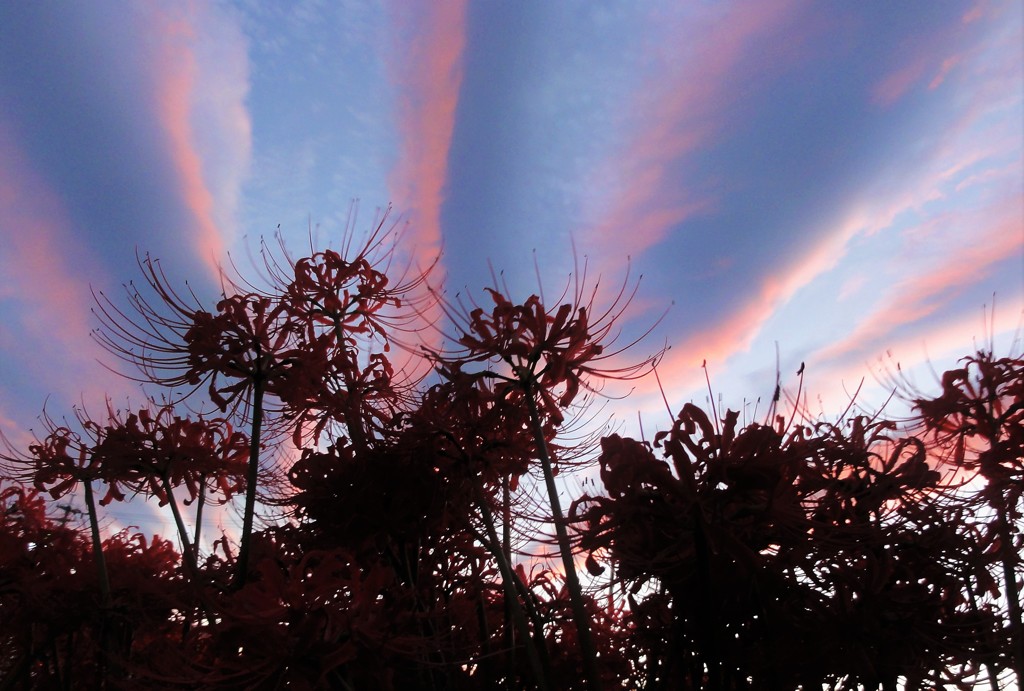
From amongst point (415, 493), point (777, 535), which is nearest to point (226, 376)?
point (415, 493)

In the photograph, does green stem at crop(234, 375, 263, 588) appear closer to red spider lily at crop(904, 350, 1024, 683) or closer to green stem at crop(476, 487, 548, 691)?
green stem at crop(476, 487, 548, 691)

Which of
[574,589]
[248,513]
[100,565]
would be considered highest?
[100,565]

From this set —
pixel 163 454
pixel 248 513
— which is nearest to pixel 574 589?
pixel 248 513

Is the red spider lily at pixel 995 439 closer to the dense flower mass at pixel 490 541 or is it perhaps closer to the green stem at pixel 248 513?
the dense flower mass at pixel 490 541

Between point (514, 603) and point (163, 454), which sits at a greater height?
point (163, 454)

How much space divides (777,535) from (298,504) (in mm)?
2723

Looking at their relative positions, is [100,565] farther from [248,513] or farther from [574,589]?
[574,589]

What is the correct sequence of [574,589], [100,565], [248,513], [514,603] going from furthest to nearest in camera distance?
[100,565], [514,603], [248,513], [574,589]

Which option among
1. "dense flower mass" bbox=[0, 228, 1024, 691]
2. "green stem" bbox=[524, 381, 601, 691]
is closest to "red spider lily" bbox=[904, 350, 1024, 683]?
"dense flower mass" bbox=[0, 228, 1024, 691]

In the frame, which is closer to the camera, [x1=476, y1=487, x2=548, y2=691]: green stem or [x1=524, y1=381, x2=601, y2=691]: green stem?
[x1=524, y1=381, x2=601, y2=691]: green stem

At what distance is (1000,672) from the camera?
3836mm

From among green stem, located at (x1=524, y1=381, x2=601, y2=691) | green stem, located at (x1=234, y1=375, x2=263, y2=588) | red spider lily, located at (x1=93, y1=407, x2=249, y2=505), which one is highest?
red spider lily, located at (x1=93, y1=407, x2=249, y2=505)

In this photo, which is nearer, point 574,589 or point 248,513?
point 574,589

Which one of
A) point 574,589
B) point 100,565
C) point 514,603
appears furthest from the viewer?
point 100,565
